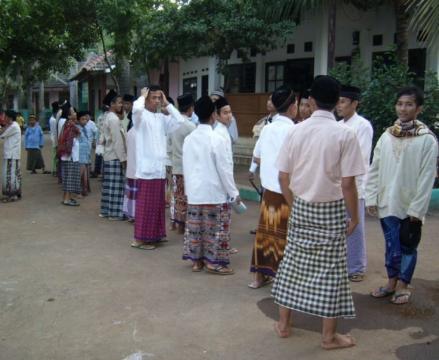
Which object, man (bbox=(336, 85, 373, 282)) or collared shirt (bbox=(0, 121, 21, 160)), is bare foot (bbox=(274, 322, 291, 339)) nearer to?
man (bbox=(336, 85, 373, 282))

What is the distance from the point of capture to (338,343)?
11.4 ft

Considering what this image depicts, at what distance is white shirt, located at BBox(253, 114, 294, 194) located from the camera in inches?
177

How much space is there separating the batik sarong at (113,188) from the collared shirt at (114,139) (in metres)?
0.12

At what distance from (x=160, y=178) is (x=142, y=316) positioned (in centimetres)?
219

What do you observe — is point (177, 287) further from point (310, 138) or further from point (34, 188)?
point (34, 188)

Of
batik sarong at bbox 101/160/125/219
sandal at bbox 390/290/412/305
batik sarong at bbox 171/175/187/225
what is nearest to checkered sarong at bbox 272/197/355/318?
sandal at bbox 390/290/412/305

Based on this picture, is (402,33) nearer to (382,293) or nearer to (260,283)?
(382,293)

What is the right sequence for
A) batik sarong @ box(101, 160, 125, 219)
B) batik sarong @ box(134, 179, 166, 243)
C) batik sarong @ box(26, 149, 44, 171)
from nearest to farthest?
1. batik sarong @ box(134, 179, 166, 243)
2. batik sarong @ box(101, 160, 125, 219)
3. batik sarong @ box(26, 149, 44, 171)

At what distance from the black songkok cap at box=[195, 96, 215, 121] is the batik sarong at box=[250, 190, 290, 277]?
3.08 feet

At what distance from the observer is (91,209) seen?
28.0ft

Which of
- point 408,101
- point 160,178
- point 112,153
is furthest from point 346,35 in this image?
point 408,101

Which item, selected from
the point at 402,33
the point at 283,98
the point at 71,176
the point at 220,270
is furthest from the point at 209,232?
the point at 402,33

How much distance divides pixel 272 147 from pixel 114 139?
346 cm

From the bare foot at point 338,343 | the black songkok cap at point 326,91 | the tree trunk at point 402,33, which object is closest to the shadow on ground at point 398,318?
the bare foot at point 338,343
